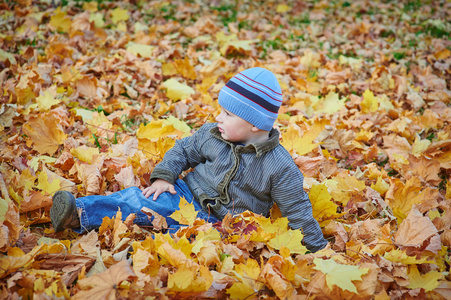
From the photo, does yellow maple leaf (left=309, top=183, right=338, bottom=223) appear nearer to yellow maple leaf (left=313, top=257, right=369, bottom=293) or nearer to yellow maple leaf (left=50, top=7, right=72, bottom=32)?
yellow maple leaf (left=313, top=257, right=369, bottom=293)

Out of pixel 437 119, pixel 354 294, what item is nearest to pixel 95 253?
pixel 354 294

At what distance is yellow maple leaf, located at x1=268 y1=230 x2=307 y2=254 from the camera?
1.80m

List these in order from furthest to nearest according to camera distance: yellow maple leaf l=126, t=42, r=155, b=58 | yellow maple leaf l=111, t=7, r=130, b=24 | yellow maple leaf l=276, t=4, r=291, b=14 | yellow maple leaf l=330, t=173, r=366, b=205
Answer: yellow maple leaf l=276, t=4, r=291, b=14 → yellow maple leaf l=111, t=7, r=130, b=24 → yellow maple leaf l=126, t=42, r=155, b=58 → yellow maple leaf l=330, t=173, r=366, b=205

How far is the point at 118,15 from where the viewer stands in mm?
5168

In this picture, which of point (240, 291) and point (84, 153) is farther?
point (84, 153)

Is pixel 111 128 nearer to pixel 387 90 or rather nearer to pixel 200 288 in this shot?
pixel 200 288

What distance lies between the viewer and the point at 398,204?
2.34m

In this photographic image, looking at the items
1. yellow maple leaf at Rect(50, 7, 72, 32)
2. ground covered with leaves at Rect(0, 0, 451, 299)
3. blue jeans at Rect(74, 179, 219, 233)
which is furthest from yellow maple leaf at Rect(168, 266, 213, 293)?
yellow maple leaf at Rect(50, 7, 72, 32)

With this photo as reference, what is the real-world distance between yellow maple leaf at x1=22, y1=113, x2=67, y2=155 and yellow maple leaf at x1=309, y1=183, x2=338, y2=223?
5.73 ft

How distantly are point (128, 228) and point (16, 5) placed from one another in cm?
417

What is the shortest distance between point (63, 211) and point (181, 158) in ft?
2.56

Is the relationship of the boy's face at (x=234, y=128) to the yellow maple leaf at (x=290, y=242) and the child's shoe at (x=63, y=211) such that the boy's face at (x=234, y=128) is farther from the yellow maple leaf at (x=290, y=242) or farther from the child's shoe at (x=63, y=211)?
the child's shoe at (x=63, y=211)

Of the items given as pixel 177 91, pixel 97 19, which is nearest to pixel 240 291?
pixel 177 91

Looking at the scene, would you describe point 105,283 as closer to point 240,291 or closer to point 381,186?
point 240,291
